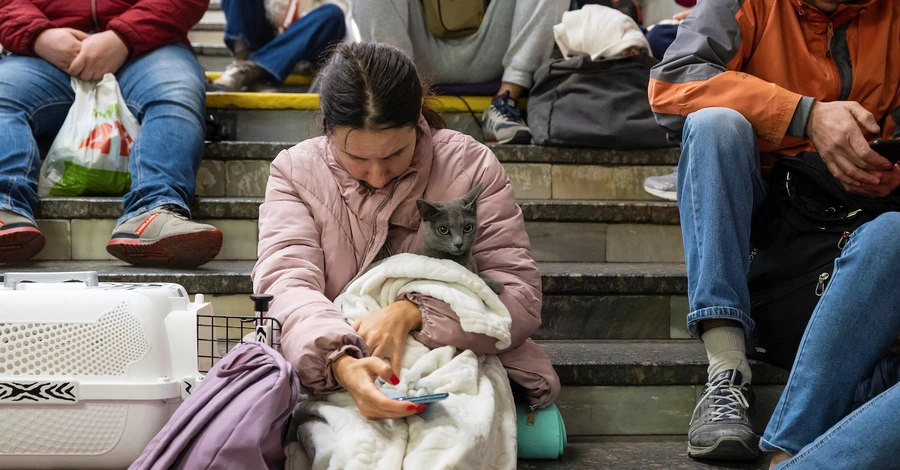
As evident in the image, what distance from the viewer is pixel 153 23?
8.39 ft

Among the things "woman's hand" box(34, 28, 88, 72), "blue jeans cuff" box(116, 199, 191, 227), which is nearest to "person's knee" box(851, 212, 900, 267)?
"blue jeans cuff" box(116, 199, 191, 227)

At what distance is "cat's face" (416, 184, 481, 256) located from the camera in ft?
4.97

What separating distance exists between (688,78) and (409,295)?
0.88 meters

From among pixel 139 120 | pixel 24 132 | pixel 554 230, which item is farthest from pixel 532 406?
pixel 24 132

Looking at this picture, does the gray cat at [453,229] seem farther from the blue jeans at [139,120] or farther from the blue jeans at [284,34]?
the blue jeans at [284,34]

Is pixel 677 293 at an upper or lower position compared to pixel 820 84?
lower

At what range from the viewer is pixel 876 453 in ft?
3.94

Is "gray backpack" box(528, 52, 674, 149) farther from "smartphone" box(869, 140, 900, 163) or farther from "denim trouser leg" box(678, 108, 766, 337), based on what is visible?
"smartphone" box(869, 140, 900, 163)

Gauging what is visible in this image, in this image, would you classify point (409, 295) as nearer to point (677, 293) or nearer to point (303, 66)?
point (677, 293)

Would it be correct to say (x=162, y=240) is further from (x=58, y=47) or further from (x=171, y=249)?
(x=58, y=47)

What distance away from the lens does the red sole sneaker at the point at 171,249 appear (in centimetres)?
213

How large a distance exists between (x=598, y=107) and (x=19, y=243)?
191 cm

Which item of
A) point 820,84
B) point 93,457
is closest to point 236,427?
point 93,457

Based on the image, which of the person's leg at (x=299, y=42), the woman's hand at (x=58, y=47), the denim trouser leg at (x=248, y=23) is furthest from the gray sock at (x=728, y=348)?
the denim trouser leg at (x=248, y=23)
